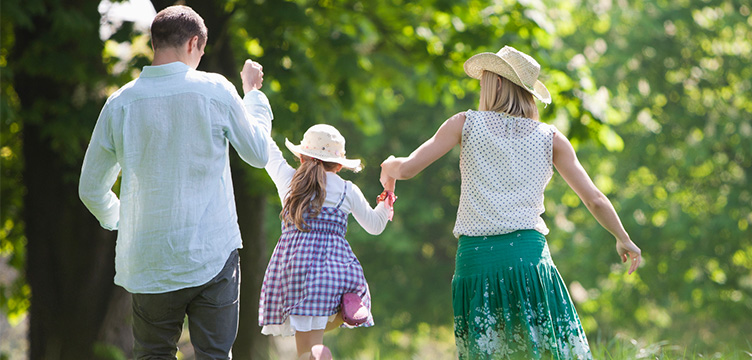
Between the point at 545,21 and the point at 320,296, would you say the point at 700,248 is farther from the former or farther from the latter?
the point at 320,296

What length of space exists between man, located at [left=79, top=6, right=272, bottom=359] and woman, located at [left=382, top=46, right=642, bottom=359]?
861 millimetres

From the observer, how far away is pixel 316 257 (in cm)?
359

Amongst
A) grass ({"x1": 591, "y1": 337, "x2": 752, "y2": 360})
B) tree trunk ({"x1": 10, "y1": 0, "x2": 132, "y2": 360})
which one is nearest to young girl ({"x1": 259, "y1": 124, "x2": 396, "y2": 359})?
grass ({"x1": 591, "y1": 337, "x2": 752, "y2": 360})

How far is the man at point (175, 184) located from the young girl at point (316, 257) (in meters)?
0.49

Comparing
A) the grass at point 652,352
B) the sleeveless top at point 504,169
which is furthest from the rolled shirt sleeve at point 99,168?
the grass at point 652,352

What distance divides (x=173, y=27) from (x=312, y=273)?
123 centimetres

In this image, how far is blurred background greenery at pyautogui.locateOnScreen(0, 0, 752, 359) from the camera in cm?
654

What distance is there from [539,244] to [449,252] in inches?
614

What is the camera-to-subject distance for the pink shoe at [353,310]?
3507mm

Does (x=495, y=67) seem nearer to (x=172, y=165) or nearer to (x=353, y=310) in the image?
(x=353, y=310)

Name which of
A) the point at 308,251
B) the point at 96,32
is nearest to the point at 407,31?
the point at 96,32

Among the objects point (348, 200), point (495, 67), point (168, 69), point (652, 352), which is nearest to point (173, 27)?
point (168, 69)

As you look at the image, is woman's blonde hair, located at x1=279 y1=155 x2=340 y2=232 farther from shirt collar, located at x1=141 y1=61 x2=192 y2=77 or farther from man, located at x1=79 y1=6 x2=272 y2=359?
shirt collar, located at x1=141 y1=61 x2=192 y2=77

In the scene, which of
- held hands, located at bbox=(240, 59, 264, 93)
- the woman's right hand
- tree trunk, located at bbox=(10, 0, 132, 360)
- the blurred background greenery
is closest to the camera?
held hands, located at bbox=(240, 59, 264, 93)
